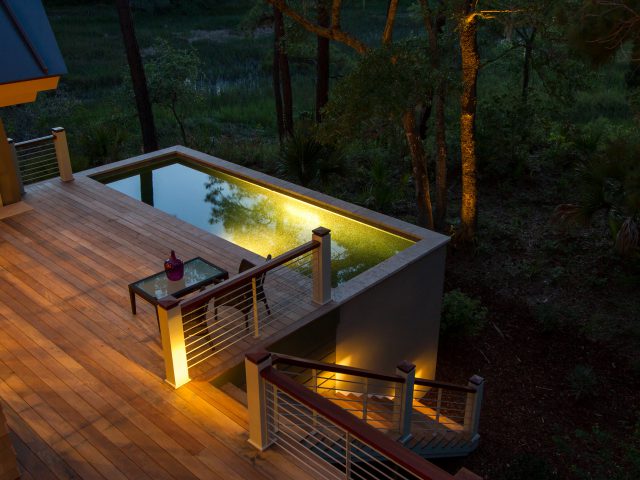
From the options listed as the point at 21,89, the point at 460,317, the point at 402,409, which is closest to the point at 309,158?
the point at 460,317

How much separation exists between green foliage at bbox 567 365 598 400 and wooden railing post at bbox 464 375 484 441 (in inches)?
70.8

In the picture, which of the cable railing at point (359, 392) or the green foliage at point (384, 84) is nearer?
the cable railing at point (359, 392)

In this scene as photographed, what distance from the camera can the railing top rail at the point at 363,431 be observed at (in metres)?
2.87

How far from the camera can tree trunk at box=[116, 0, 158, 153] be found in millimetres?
11862

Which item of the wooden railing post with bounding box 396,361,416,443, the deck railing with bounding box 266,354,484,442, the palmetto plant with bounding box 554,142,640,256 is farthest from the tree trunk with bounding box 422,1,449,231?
the wooden railing post with bounding box 396,361,416,443

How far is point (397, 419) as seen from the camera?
5.61 m

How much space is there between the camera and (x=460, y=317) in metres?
8.61

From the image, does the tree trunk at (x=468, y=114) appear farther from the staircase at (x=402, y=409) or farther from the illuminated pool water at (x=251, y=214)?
the staircase at (x=402, y=409)

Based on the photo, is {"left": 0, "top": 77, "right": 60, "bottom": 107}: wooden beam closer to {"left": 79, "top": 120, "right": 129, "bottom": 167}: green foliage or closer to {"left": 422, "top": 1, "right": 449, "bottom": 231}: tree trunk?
{"left": 422, "top": 1, "right": 449, "bottom": 231}: tree trunk

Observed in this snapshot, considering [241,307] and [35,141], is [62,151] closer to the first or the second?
[35,141]

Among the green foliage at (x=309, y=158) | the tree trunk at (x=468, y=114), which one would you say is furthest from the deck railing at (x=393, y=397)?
the green foliage at (x=309, y=158)

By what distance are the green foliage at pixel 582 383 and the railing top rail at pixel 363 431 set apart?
5364 millimetres

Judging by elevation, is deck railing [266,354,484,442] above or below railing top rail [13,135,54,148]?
below

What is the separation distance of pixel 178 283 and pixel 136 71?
812cm
